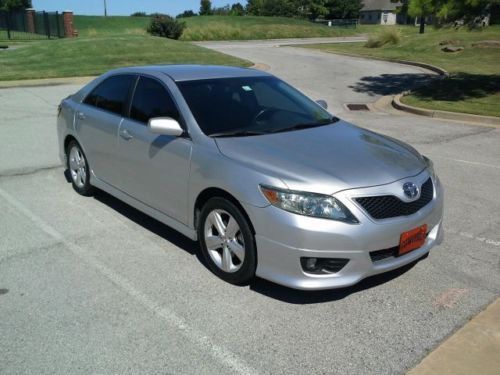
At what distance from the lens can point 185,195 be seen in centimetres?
430

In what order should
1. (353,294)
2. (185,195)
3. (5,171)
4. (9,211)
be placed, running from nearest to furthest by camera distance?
(353,294) < (185,195) < (9,211) < (5,171)

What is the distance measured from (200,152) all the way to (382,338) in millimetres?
1910

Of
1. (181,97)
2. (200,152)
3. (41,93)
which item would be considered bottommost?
(41,93)

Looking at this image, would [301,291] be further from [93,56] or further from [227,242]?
[93,56]

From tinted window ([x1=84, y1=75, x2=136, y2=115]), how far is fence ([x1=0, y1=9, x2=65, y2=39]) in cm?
3838

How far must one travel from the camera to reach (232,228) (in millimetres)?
3930

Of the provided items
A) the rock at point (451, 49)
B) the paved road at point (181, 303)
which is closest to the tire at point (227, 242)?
the paved road at point (181, 303)

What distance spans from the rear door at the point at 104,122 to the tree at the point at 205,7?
319ft

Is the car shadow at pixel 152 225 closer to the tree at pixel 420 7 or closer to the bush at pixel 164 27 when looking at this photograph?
the tree at pixel 420 7

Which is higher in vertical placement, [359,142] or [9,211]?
[359,142]

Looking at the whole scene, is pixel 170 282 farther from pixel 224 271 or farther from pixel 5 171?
pixel 5 171

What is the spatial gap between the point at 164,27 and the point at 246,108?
32.0m

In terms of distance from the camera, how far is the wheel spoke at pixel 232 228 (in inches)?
153

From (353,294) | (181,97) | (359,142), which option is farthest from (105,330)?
(359,142)
